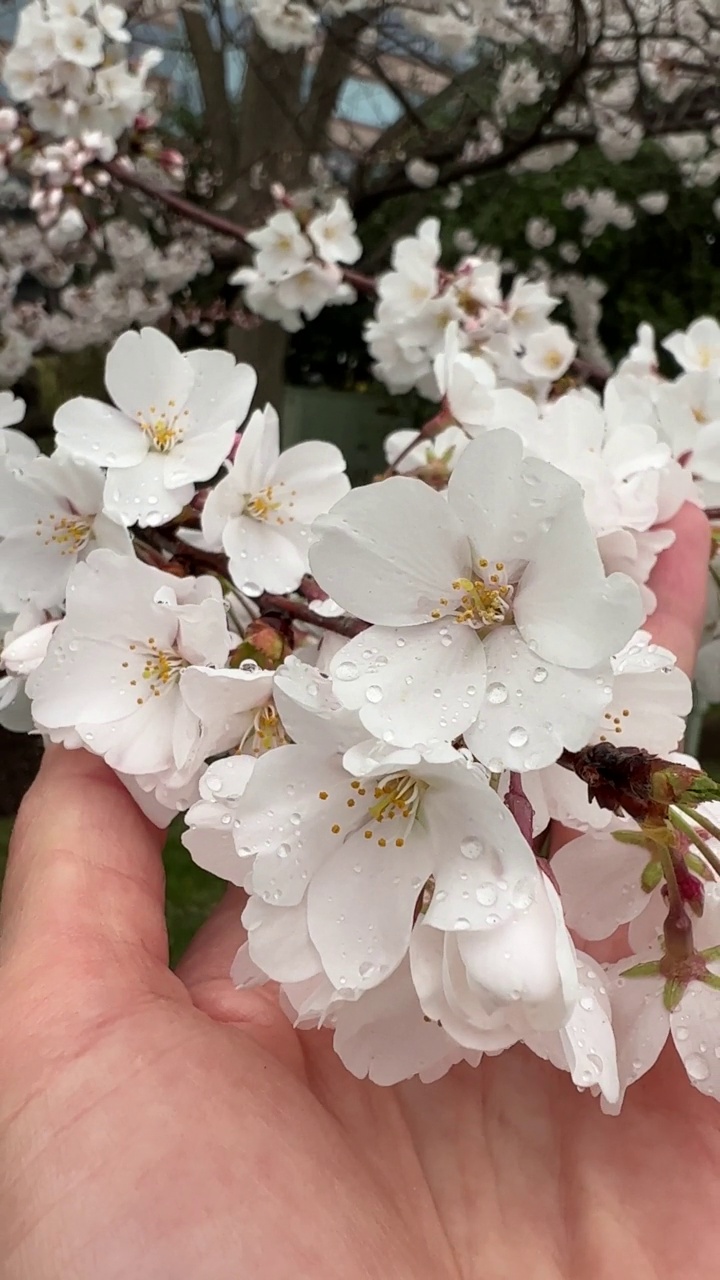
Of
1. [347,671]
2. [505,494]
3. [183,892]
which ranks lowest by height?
[183,892]

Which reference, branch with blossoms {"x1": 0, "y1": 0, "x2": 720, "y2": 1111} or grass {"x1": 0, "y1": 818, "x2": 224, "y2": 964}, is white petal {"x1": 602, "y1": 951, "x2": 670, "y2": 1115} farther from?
grass {"x1": 0, "y1": 818, "x2": 224, "y2": 964}

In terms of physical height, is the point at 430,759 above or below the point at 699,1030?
above

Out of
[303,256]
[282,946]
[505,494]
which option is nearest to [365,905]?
[282,946]

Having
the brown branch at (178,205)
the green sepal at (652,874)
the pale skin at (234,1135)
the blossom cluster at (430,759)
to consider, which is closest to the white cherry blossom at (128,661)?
the blossom cluster at (430,759)

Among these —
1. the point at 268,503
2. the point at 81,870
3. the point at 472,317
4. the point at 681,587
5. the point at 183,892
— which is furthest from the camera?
the point at 183,892

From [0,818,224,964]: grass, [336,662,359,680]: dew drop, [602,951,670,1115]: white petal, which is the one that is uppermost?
[336,662,359,680]: dew drop

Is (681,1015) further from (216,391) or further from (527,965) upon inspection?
(216,391)

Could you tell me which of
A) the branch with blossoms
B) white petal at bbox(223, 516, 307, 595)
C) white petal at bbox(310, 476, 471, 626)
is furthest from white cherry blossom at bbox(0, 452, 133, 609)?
white petal at bbox(310, 476, 471, 626)
